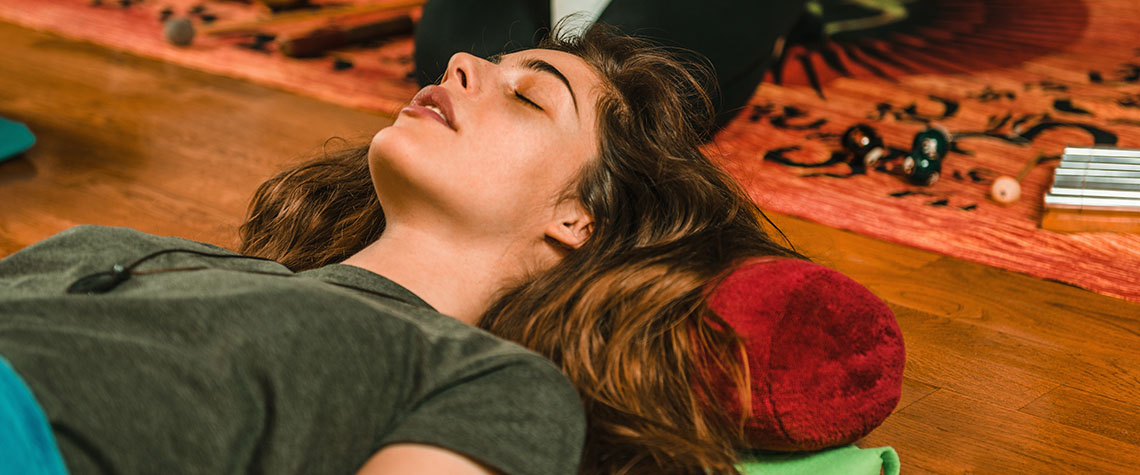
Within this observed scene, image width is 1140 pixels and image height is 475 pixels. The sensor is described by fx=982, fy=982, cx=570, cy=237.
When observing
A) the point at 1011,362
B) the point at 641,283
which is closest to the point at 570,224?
the point at 641,283

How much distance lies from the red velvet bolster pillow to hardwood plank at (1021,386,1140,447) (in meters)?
0.35

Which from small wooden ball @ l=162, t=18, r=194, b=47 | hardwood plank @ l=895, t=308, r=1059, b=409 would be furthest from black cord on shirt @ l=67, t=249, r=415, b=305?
small wooden ball @ l=162, t=18, r=194, b=47

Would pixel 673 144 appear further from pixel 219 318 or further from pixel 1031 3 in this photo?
pixel 1031 3

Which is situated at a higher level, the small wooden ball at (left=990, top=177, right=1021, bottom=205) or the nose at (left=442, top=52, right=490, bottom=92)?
the nose at (left=442, top=52, right=490, bottom=92)

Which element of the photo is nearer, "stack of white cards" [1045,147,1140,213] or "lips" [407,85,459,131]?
"lips" [407,85,459,131]

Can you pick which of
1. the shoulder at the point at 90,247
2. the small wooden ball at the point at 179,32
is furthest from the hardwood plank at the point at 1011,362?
the small wooden ball at the point at 179,32

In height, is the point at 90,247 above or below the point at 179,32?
above

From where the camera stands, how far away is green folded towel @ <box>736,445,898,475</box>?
109 cm

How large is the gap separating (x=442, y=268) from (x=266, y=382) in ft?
0.99

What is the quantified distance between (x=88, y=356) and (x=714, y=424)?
606mm

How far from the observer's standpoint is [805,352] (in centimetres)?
105

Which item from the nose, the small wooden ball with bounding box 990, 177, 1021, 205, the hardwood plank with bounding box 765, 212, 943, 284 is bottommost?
the hardwood plank with bounding box 765, 212, 943, 284

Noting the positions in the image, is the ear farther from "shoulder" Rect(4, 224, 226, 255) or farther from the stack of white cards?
the stack of white cards

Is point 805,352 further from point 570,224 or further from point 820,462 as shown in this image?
point 570,224
